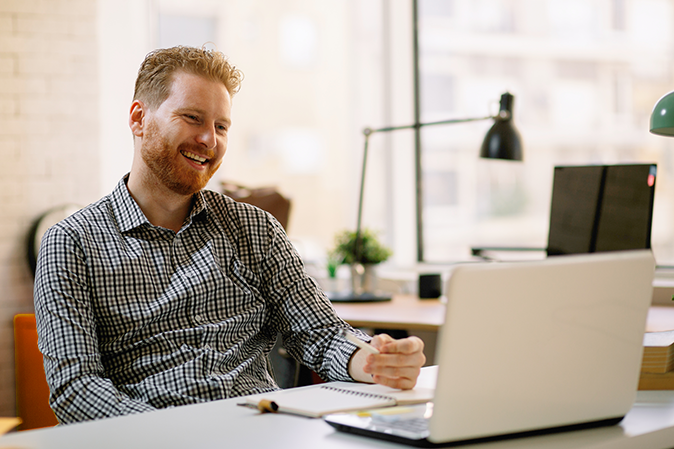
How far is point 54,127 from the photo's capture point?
3.44m

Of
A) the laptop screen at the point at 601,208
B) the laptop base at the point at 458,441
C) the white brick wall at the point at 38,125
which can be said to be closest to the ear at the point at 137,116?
the laptop base at the point at 458,441

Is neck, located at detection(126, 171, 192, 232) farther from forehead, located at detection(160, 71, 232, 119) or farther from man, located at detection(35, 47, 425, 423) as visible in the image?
forehead, located at detection(160, 71, 232, 119)

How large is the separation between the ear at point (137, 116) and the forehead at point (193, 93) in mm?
67

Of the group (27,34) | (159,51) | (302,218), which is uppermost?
(27,34)

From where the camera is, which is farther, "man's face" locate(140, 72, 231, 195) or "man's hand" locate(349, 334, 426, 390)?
"man's face" locate(140, 72, 231, 195)

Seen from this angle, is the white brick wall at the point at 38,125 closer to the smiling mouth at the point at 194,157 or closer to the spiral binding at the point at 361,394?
the smiling mouth at the point at 194,157

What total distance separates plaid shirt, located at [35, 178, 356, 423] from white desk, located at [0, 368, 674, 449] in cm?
29

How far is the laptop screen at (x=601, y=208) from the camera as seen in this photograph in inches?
88.0

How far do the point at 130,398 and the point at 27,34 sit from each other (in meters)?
2.58

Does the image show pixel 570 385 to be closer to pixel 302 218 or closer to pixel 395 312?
pixel 395 312

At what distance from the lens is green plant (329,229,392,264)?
316 cm

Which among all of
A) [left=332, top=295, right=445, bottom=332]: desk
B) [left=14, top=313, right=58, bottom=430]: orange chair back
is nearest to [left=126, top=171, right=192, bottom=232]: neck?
[left=14, top=313, right=58, bottom=430]: orange chair back

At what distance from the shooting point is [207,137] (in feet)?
5.14

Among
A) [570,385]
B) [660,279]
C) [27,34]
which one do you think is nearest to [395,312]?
[660,279]
